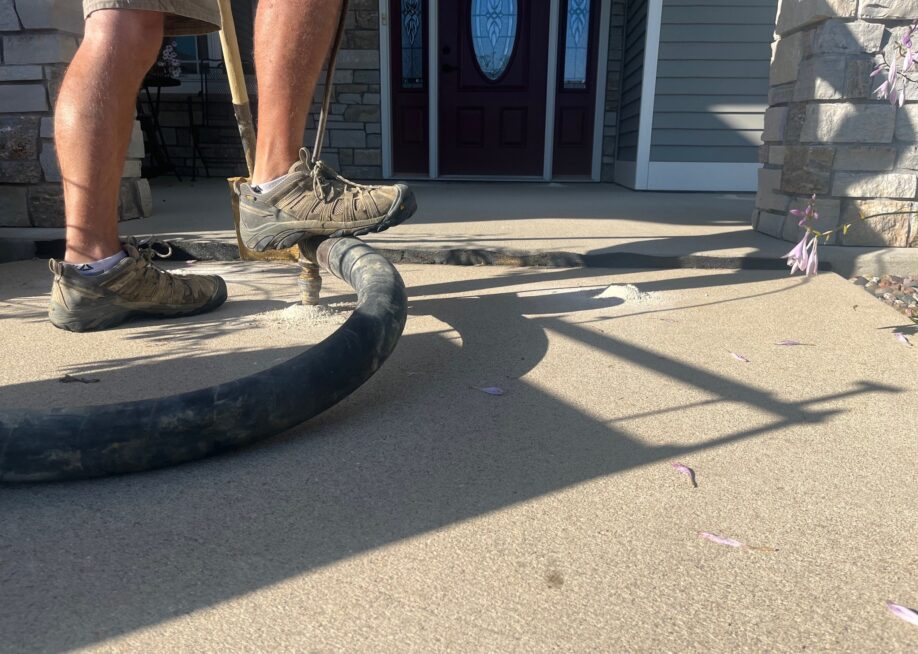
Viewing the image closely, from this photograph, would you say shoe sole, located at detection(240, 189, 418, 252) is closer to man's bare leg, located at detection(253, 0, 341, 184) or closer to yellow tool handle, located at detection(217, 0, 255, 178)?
man's bare leg, located at detection(253, 0, 341, 184)

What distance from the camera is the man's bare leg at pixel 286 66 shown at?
5.28 feet

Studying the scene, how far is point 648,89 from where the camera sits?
5465 mm

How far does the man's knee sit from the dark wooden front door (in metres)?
5.28

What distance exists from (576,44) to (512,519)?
6.48 meters

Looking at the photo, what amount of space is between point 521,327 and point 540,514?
92 cm

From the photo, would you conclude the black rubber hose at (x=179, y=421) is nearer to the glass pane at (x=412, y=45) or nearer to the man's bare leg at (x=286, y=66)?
the man's bare leg at (x=286, y=66)

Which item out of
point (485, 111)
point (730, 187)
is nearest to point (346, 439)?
point (730, 187)

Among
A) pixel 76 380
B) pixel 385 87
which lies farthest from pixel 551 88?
pixel 76 380

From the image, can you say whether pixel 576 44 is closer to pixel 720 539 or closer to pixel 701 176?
pixel 701 176

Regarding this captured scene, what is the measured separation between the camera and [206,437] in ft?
3.40

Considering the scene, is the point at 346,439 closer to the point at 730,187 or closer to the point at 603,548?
→ the point at 603,548

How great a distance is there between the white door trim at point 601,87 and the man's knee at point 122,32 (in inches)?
221

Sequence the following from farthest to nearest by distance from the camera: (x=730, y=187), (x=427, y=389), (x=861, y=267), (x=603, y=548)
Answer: (x=730, y=187)
(x=861, y=267)
(x=427, y=389)
(x=603, y=548)

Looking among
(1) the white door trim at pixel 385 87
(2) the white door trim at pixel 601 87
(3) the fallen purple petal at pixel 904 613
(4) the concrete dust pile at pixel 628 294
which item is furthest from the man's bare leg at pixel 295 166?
(2) the white door trim at pixel 601 87
